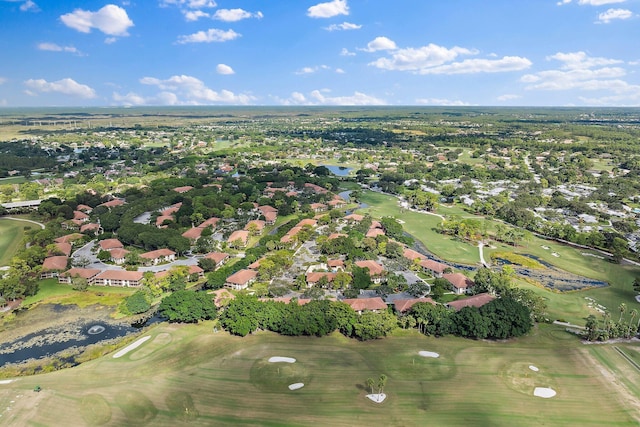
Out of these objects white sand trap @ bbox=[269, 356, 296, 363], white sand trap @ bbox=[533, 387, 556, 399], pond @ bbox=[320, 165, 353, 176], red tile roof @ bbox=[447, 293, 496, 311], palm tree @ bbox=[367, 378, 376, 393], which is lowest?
white sand trap @ bbox=[533, 387, 556, 399]

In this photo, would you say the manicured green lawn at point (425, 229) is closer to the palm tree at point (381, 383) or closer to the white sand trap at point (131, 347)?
the palm tree at point (381, 383)

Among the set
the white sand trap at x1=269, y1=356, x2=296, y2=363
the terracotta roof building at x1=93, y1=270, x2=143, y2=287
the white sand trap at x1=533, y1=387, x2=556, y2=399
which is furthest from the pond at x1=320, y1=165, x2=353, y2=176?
the white sand trap at x1=533, y1=387, x2=556, y2=399

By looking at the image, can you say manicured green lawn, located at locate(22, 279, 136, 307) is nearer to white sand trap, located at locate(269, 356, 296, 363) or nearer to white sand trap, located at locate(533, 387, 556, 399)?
white sand trap, located at locate(269, 356, 296, 363)

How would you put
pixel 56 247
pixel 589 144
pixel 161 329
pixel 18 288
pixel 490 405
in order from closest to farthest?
pixel 490 405, pixel 161 329, pixel 18 288, pixel 56 247, pixel 589 144

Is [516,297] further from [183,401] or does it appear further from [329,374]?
[183,401]

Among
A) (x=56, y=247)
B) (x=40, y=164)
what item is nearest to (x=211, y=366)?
(x=56, y=247)

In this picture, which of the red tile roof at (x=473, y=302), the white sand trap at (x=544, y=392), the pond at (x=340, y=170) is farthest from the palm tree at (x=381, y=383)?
the pond at (x=340, y=170)

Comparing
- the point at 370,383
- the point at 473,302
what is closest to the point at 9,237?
the point at 370,383

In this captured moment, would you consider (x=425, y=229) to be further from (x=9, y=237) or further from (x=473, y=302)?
(x=9, y=237)
